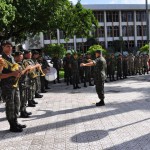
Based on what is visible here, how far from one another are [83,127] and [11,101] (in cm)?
173

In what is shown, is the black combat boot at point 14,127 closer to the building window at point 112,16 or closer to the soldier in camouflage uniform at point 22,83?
the soldier in camouflage uniform at point 22,83

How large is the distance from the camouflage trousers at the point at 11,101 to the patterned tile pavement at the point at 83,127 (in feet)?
1.43

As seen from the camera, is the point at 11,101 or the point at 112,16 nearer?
the point at 11,101

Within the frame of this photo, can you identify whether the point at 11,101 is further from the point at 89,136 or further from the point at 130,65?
the point at 130,65

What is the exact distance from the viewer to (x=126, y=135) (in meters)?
6.56

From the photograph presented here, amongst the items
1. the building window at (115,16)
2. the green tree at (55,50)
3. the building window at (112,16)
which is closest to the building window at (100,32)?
the building window at (112,16)

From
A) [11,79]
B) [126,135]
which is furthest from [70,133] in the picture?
[11,79]

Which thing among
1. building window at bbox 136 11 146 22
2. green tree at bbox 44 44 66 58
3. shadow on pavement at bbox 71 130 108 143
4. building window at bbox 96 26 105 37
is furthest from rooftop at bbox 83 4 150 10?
shadow on pavement at bbox 71 130 108 143

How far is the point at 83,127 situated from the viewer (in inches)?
291

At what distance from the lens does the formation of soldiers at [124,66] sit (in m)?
19.9

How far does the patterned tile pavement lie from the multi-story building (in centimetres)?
5806

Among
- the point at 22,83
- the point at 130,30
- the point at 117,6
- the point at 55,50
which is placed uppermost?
the point at 117,6

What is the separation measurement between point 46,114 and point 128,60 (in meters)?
13.5

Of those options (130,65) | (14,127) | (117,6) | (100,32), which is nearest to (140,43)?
(100,32)
